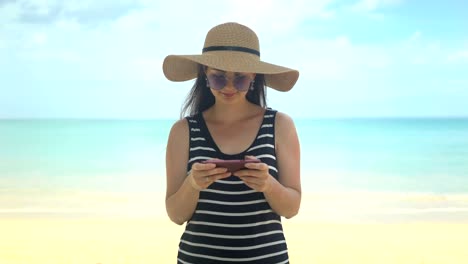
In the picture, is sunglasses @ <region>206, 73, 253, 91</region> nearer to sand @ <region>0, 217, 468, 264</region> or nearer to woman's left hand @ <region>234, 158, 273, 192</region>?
Result: woman's left hand @ <region>234, 158, 273, 192</region>

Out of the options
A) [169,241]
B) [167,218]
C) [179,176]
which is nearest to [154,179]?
[167,218]

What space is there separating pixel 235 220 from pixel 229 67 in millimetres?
535

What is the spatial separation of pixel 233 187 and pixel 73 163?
18.4 m

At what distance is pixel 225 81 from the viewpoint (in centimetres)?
207

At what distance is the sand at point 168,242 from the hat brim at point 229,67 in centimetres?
423

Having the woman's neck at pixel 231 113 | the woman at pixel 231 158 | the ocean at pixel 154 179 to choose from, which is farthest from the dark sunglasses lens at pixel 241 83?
the ocean at pixel 154 179

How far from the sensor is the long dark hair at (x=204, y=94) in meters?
2.29

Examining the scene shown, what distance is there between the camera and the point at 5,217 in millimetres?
9219

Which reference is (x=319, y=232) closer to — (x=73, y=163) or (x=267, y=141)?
(x=267, y=141)

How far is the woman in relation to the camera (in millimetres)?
2033

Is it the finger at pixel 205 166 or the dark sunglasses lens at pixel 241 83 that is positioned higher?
the dark sunglasses lens at pixel 241 83

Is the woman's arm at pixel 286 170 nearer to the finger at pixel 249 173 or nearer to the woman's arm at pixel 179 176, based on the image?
the finger at pixel 249 173

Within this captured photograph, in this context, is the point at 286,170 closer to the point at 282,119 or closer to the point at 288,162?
the point at 288,162

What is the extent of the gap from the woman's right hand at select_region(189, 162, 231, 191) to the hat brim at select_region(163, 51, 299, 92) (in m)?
0.38
